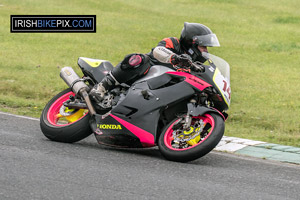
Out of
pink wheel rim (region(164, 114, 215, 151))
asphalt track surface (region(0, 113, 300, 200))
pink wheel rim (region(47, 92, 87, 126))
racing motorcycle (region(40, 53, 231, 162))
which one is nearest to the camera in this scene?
asphalt track surface (region(0, 113, 300, 200))

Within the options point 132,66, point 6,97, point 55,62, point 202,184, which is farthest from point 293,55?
point 202,184

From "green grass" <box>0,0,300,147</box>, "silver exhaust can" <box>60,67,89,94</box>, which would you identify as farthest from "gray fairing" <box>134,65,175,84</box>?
"green grass" <box>0,0,300,147</box>

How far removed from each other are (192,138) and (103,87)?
1.44 m

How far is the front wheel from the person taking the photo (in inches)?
263

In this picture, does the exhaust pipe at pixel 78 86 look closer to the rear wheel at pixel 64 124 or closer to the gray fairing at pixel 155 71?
the rear wheel at pixel 64 124

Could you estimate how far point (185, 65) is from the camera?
7.16 metres

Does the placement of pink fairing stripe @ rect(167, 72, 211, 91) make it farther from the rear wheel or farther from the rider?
the rear wheel

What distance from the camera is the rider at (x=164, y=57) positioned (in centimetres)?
742

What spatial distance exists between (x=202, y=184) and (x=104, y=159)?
1388 mm

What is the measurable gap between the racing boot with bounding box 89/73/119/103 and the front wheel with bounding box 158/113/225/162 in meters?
1.00

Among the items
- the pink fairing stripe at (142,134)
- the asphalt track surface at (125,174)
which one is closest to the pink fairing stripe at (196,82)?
the pink fairing stripe at (142,134)

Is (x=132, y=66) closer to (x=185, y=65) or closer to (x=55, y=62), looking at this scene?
(x=185, y=65)

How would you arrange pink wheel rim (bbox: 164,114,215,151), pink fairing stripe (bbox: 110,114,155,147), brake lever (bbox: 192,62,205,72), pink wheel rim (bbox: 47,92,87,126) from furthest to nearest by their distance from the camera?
1. pink wheel rim (bbox: 47,92,87,126)
2. pink fairing stripe (bbox: 110,114,155,147)
3. brake lever (bbox: 192,62,205,72)
4. pink wheel rim (bbox: 164,114,215,151)

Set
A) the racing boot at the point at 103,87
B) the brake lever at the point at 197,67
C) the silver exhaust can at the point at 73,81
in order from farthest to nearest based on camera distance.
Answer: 1. the silver exhaust can at the point at 73,81
2. the racing boot at the point at 103,87
3. the brake lever at the point at 197,67
